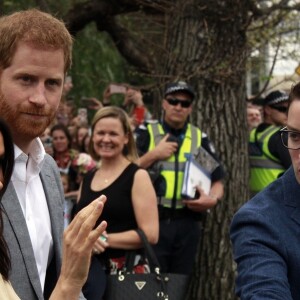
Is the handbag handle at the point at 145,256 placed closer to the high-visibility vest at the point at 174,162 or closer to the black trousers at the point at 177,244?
the black trousers at the point at 177,244

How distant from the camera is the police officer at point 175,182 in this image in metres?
6.33

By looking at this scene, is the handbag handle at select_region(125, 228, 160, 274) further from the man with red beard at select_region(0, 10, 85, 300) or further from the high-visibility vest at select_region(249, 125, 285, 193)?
the man with red beard at select_region(0, 10, 85, 300)

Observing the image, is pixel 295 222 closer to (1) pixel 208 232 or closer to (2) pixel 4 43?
(2) pixel 4 43

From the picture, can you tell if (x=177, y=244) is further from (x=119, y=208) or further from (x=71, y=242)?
(x=71, y=242)

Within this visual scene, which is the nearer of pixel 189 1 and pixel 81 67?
pixel 189 1

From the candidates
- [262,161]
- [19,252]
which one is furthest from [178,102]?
[19,252]

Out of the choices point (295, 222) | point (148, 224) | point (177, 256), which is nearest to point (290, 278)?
point (295, 222)

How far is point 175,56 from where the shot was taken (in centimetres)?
720

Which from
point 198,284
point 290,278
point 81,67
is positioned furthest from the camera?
point 81,67

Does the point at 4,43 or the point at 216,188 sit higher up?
the point at 4,43

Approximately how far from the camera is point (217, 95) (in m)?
7.18

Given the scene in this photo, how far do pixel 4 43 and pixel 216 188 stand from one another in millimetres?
4227

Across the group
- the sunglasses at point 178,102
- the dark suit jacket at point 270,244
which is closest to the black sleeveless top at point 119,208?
the sunglasses at point 178,102

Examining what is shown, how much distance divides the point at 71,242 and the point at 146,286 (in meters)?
2.56
